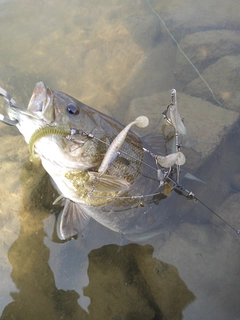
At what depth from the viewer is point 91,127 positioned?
2.69 metres

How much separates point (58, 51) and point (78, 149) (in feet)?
13.1

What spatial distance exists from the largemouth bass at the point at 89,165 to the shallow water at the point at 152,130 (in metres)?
0.32

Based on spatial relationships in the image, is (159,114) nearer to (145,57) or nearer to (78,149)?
(145,57)

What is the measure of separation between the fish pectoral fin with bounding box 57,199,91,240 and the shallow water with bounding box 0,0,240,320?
0.46 feet

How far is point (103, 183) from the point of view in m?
2.84

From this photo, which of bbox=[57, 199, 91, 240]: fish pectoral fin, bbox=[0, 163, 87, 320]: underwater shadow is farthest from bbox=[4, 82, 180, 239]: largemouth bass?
bbox=[0, 163, 87, 320]: underwater shadow

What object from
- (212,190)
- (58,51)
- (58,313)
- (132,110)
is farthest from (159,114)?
(58,313)

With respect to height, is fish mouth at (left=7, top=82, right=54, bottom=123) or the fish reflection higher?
fish mouth at (left=7, top=82, right=54, bottom=123)

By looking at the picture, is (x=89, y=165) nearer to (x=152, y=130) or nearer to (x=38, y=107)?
(x=38, y=107)

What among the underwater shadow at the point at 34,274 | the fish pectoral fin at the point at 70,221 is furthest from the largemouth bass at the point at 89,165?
the underwater shadow at the point at 34,274

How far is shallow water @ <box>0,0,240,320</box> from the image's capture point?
3291 mm

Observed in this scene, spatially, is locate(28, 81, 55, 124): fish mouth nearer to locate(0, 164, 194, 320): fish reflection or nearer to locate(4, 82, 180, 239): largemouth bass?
locate(4, 82, 180, 239): largemouth bass

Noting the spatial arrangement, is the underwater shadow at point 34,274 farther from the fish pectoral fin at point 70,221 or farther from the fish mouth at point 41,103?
the fish mouth at point 41,103

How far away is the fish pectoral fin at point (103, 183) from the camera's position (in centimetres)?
280
